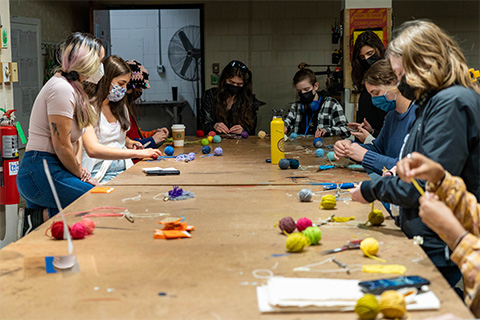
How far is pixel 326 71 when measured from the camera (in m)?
7.57

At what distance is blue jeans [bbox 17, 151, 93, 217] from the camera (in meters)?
3.09

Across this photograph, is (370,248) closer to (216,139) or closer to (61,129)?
(61,129)

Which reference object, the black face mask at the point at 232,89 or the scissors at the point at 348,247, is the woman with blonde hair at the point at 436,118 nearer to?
the scissors at the point at 348,247

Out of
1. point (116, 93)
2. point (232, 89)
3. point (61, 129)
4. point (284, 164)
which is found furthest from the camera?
point (232, 89)

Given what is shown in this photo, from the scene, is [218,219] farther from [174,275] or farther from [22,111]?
[22,111]

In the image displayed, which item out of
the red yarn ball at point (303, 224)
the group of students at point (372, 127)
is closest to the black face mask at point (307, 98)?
the group of students at point (372, 127)

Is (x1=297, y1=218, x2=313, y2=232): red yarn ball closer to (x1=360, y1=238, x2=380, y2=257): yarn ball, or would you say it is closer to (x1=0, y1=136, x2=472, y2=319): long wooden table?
(x1=0, y1=136, x2=472, y2=319): long wooden table

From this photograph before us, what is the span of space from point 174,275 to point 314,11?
688 centimetres

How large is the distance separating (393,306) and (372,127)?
121 inches

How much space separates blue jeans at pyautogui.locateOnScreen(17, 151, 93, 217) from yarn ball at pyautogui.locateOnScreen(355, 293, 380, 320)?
2.16m

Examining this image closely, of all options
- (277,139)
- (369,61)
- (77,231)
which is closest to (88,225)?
(77,231)

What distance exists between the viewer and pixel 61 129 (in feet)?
10.0

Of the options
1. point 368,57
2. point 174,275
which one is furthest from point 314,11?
point 174,275

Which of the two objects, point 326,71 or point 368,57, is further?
point 326,71
